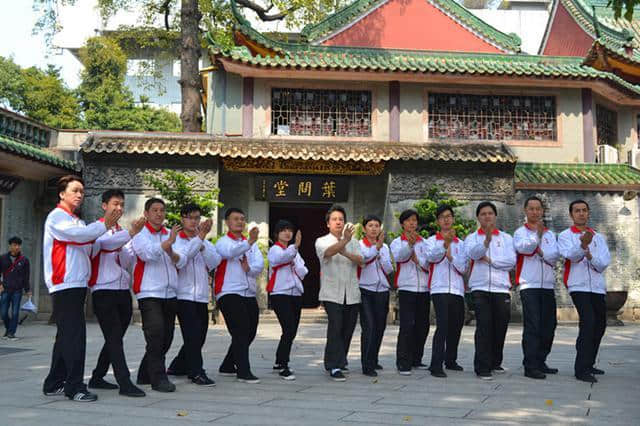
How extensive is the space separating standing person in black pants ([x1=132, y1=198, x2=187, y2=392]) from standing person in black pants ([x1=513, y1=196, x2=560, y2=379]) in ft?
10.4

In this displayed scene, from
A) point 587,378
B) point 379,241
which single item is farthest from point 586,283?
point 379,241

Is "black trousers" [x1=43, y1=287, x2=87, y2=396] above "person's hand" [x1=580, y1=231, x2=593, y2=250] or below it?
below

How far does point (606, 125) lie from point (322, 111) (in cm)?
708

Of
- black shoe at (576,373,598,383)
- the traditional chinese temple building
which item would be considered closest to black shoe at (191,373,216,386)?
black shoe at (576,373,598,383)

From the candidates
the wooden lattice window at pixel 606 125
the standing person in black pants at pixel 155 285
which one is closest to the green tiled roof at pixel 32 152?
the standing person in black pants at pixel 155 285

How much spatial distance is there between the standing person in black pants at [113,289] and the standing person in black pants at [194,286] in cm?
56

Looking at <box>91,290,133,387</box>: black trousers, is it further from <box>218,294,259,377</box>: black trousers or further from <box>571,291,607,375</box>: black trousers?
<box>571,291,607,375</box>: black trousers

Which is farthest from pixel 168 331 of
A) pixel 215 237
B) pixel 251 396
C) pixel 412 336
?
pixel 215 237

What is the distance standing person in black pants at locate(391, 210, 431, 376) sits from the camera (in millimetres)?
6254

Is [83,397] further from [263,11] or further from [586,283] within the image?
[263,11]

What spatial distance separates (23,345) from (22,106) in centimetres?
2122

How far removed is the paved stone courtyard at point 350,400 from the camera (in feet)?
13.8

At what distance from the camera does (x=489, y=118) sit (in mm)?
14539

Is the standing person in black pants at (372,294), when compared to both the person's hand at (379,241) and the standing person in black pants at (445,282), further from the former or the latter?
the standing person in black pants at (445,282)
